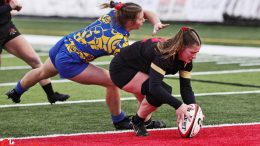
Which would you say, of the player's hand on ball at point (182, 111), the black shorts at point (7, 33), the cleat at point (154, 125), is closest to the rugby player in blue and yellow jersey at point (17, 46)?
the black shorts at point (7, 33)

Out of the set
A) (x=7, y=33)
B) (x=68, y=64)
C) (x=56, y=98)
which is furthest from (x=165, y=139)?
(x=7, y=33)

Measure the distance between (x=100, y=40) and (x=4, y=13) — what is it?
159cm

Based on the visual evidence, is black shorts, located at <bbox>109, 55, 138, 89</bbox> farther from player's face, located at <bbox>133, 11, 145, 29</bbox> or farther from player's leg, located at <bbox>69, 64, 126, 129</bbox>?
player's face, located at <bbox>133, 11, 145, 29</bbox>

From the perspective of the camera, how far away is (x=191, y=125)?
7684mm

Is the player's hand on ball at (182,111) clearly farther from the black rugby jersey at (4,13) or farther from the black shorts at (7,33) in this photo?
the black shorts at (7,33)

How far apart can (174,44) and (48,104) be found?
337cm

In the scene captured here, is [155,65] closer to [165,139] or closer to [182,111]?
[182,111]

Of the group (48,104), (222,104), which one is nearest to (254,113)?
(222,104)

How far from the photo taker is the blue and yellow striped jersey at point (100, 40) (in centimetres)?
827

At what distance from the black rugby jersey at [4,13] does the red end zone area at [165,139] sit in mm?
1950

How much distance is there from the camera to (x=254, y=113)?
924 centimetres

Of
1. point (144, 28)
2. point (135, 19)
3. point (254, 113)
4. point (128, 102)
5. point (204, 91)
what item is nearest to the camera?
point (135, 19)

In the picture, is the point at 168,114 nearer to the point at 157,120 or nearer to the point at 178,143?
the point at 157,120

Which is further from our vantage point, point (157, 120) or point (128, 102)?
point (128, 102)
